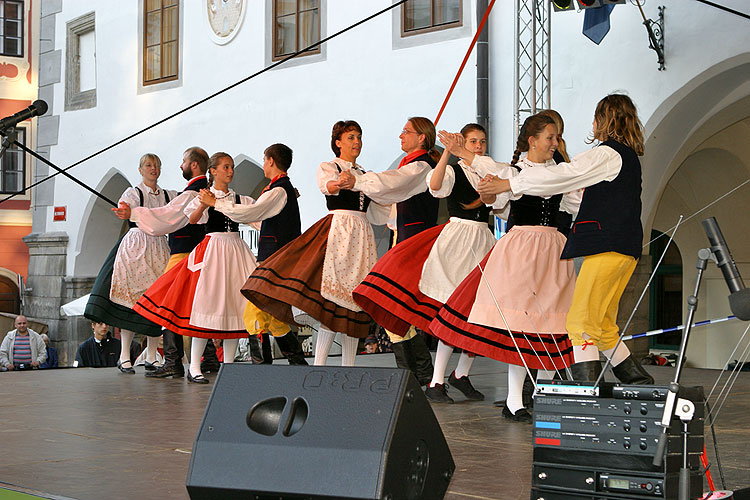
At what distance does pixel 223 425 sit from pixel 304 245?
10.3ft

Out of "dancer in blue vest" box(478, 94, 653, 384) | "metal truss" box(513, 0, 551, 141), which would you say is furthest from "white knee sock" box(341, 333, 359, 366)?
"metal truss" box(513, 0, 551, 141)

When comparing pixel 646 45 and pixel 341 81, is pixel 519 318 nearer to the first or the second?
pixel 646 45

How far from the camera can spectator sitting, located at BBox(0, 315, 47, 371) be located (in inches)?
424

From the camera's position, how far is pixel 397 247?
5043 mm

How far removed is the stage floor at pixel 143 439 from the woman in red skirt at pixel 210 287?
0.33m

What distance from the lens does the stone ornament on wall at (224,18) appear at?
469 inches

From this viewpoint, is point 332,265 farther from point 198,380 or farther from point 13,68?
point 13,68

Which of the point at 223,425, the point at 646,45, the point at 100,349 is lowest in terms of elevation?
the point at 100,349

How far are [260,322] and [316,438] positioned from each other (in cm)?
345

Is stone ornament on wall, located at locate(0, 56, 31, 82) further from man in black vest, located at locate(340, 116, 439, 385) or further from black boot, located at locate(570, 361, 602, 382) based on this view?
black boot, located at locate(570, 361, 602, 382)

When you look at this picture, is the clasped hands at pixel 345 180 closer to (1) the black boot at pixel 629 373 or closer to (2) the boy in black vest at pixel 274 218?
(2) the boy in black vest at pixel 274 218

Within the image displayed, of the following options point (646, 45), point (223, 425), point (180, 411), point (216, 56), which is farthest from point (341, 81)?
point (223, 425)

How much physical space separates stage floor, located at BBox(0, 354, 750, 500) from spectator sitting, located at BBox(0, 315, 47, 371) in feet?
15.3

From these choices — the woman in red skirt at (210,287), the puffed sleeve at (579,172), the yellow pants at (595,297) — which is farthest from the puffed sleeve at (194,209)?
the yellow pants at (595,297)
